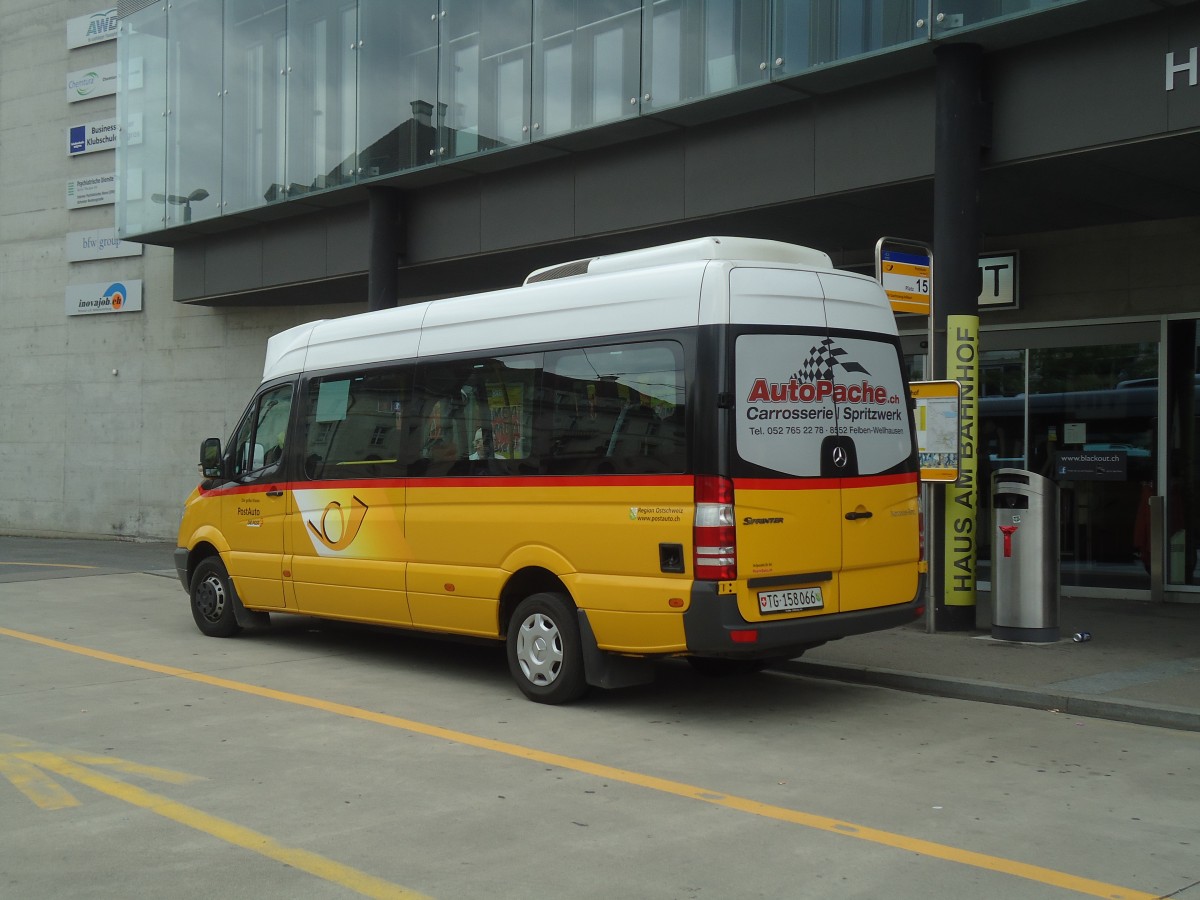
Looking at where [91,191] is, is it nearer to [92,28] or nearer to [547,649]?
[92,28]

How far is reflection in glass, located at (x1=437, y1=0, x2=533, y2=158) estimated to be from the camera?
14.7 m

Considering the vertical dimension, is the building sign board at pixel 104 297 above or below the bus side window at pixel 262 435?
above

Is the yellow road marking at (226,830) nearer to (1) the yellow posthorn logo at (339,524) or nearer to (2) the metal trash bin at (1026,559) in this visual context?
(1) the yellow posthorn logo at (339,524)

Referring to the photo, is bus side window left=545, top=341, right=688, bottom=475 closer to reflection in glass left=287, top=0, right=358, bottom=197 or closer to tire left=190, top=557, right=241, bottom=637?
tire left=190, top=557, right=241, bottom=637

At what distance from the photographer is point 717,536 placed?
→ 7129 mm

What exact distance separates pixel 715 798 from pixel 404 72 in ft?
41.2

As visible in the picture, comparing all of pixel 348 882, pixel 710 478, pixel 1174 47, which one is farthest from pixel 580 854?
pixel 1174 47

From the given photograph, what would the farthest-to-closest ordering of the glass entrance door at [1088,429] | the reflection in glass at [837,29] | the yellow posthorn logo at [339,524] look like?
the glass entrance door at [1088,429], the reflection in glass at [837,29], the yellow posthorn logo at [339,524]

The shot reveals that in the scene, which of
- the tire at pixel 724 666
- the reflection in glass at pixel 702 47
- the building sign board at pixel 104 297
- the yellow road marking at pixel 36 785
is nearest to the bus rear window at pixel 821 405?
the tire at pixel 724 666

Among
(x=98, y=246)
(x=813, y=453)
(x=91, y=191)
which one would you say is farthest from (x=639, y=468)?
(x=91, y=191)

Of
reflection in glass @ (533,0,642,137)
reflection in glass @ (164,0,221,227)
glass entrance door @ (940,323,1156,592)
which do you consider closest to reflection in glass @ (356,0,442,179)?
reflection in glass @ (533,0,642,137)

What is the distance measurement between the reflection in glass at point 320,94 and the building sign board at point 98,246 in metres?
8.33

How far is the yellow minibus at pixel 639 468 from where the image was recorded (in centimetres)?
729

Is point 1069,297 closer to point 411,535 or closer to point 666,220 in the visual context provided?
point 666,220
